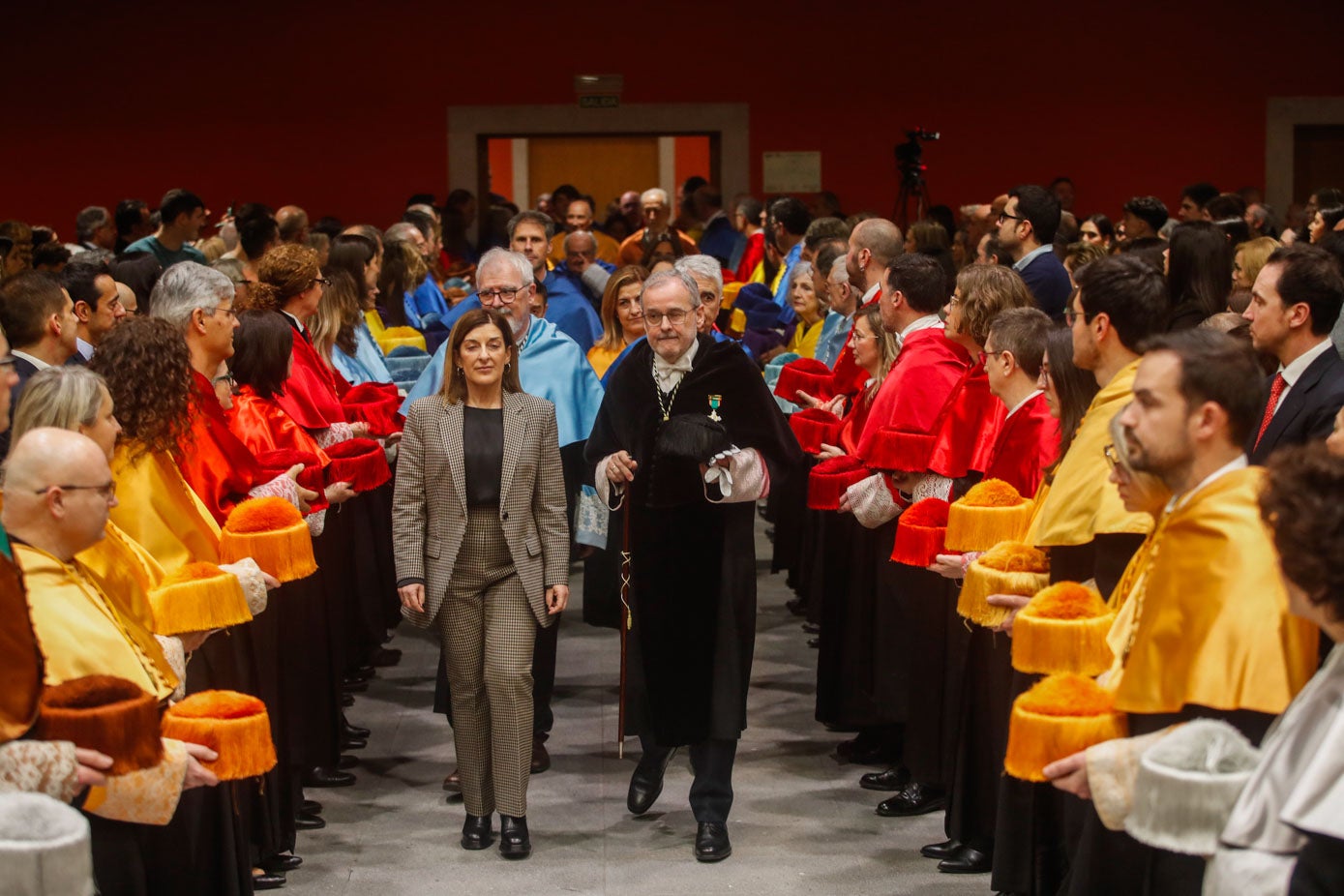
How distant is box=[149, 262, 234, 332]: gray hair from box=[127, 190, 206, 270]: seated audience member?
4055 millimetres

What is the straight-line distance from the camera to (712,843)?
5.24 metres

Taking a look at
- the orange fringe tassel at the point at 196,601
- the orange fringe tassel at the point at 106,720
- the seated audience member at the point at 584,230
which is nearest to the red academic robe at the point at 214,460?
the orange fringe tassel at the point at 196,601

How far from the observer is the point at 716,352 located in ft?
17.7

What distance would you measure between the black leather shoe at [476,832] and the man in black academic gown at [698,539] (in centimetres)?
61

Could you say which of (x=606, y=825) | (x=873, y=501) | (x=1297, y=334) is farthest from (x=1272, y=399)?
(x=606, y=825)

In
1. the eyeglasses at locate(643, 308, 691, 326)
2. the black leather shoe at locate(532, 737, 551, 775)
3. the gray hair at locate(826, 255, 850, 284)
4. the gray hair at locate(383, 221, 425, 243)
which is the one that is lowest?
the black leather shoe at locate(532, 737, 551, 775)

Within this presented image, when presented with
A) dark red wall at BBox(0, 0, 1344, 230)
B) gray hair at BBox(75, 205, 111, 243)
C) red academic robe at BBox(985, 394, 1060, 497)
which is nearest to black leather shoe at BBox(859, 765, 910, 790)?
red academic robe at BBox(985, 394, 1060, 497)

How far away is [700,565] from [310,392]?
1.72 m

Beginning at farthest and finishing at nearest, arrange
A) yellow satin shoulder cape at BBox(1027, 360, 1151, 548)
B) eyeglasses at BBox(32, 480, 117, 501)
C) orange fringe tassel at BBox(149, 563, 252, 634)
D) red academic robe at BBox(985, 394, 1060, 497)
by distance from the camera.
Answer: red academic robe at BBox(985, 394, 1060, 497) → orange fringe tassel at BBox(149, 563, 252, 634) → yellow satin shoulder cape at BBox(1027, 360, 1151, 548) → eyeglasses at BBox(32, 480, 117, 501)

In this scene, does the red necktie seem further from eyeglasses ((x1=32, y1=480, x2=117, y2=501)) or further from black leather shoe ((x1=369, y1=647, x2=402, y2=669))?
black leather shoe ((x1=369, y1=647, x2=402, y2=669))

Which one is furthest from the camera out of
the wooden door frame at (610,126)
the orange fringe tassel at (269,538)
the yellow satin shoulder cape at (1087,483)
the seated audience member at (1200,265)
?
the wooden door frame at (610,126)

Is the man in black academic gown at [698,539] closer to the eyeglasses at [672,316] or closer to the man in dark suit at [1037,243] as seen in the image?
the eyeglasses at [672,316]

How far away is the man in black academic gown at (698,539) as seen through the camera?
17.3 feet

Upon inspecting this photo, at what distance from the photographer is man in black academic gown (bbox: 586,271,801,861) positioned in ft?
17.3
